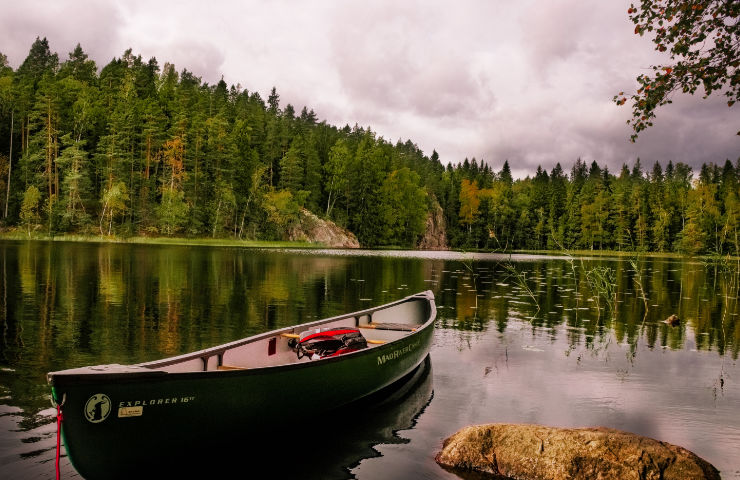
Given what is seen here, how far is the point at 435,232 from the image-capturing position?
124688mm

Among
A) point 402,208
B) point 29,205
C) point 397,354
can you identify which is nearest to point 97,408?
point 397,354

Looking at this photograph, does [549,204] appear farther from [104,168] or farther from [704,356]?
[704,356]

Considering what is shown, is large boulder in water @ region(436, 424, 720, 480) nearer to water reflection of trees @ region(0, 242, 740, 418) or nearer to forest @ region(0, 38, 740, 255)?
water reflection of trees @ region(0, 242, 740, 418)

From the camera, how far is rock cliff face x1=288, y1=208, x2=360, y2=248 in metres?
95.6

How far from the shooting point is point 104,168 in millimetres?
81812

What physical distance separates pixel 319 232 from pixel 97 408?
3623 inches

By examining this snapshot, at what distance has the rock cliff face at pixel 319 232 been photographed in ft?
314

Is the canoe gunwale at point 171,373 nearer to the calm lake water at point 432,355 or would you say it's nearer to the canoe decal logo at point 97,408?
the canoe decal logo at point 97,408

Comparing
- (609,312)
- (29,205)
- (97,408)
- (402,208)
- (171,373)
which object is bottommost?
(609,312)

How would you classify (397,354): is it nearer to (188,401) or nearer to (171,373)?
(188,401)

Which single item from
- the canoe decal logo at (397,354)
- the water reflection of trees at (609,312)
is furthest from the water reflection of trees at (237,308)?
the canoe decal logo at (397,354)

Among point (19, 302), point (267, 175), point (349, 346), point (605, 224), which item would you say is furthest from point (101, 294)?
point (605, 224)

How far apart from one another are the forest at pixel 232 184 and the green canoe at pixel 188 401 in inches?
2794

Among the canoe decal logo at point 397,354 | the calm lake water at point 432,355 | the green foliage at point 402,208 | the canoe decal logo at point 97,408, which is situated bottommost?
the calm lake water at point 432,355
